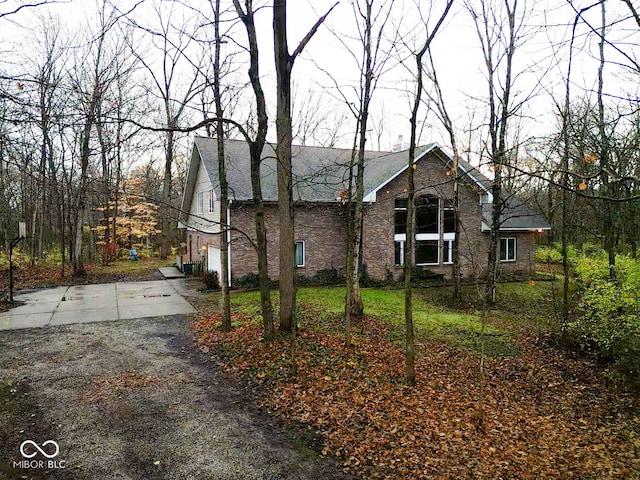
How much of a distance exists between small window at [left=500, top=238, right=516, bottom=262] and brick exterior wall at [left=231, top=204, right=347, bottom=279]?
859 cm

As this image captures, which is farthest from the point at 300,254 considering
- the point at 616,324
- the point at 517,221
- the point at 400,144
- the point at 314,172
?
the point at 616,324

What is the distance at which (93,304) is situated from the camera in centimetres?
1399

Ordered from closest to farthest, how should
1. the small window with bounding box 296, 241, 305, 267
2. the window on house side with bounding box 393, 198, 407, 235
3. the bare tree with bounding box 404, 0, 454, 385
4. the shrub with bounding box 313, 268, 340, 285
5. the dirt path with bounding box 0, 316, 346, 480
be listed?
the dirt path with bounding box 0, 316, 346, 480 → the bare tree with bounding box 404, 0, 454, 385 → the small window with bounding box 296, 241, 305, 267 → the shrub with bounding box 313, 268, 340, 285 → the window on house side with bounding box 393, 198, 407, 235

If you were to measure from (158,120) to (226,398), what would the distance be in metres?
26.1

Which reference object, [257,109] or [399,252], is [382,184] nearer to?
[399,252]

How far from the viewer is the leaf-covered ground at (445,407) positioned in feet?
16.7

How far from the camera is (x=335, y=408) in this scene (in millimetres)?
6445

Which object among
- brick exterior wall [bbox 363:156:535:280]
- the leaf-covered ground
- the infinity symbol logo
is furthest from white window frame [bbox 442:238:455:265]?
the infinity symbol logo

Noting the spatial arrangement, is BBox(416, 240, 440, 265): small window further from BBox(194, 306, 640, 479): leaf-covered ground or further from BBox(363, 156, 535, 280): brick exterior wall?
BBox(194, 306, 640, 479): leaf-covered ground

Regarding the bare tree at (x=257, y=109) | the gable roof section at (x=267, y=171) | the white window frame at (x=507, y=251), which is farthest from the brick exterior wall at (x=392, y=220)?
the bare tree at (x=257, y=109)

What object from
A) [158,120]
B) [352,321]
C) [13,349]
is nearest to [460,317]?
[352,321]

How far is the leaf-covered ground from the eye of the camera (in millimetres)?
5086

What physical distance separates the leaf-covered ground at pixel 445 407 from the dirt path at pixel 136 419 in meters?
0.57

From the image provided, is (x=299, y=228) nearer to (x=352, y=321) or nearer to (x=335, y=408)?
(x=352, y=321)
